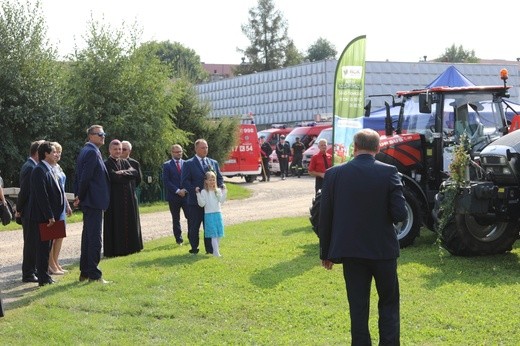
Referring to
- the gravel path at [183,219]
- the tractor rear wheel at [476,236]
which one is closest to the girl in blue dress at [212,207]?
the gravel path at [183,219]

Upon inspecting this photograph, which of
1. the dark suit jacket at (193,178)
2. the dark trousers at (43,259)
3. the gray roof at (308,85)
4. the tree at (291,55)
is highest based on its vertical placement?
the tree at (291,55)

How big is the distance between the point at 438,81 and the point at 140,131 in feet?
27.9

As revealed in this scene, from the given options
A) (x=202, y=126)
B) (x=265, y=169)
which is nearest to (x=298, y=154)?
(x=265, y=169)

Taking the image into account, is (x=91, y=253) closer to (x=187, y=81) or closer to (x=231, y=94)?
(x=187, y=81)

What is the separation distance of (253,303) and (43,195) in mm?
3267

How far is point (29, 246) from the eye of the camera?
38.0 ft

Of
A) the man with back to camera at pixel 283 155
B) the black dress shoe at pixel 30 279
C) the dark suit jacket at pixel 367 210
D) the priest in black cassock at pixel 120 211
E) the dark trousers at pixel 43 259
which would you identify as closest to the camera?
the dark suit jacket at pixel 367 210

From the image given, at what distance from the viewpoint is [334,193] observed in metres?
7.06

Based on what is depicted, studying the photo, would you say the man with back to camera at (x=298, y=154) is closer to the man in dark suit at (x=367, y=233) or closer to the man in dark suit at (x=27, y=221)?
the man in dark suit at (x=27, y=221)

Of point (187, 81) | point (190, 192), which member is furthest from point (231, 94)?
point (190, 192)

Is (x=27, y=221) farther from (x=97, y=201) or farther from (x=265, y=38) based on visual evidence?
(x=265, y=38)

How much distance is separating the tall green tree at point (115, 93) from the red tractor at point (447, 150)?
36.3 feet

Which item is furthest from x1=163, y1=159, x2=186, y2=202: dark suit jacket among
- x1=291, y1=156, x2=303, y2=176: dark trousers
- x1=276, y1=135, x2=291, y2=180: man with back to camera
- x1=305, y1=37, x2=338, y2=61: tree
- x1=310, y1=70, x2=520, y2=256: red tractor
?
x1=305, y1=37, x2=338, y2=61: tree

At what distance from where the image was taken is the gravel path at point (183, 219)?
12218mm
